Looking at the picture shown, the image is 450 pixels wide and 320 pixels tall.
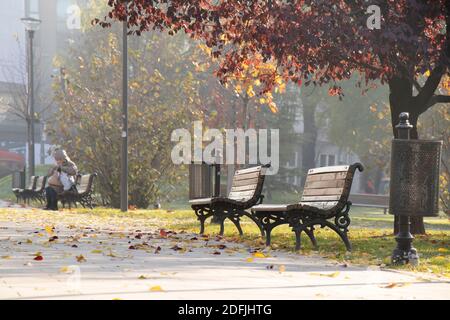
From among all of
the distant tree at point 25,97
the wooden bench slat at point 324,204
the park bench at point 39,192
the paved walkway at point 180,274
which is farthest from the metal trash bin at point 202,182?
the distant tree at point 25,97

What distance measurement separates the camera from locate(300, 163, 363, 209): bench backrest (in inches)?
464

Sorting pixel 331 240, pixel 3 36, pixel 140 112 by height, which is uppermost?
pixel 3 36

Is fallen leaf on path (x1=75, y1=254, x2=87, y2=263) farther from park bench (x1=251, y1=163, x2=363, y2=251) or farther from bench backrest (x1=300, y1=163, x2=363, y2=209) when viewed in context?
bench backrest (x1=300, y1=163, x2=363, y2=209)

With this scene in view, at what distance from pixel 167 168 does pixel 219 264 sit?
19.7m

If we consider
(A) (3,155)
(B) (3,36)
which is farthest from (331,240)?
(B) (3,36)

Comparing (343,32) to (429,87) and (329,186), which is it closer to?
(429,87)

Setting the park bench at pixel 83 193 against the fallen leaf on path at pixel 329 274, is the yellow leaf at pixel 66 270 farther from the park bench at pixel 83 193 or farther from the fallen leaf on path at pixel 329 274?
the park bench at pixel 83 193

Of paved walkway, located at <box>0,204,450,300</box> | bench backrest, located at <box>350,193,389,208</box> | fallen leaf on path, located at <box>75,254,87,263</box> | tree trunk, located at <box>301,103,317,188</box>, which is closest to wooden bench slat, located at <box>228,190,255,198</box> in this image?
paved walkway, located at <box>0,204,450,300</box>

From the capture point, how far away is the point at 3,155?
2729 inches

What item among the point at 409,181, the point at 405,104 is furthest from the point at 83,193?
the point at 409,181

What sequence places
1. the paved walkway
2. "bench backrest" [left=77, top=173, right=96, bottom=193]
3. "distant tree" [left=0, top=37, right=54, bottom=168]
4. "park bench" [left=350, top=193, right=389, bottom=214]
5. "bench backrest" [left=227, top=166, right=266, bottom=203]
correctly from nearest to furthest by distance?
the paved walkway, "bench backrest" [left=227, top=166, right=266, bottom=203], "bench backrest" [left=77, top=173, right=96, bottom=193], "park bench" [left=350, top=193, right=389, bottom=214], "distant tree" [left=0, top=37, right=54, bottom=168]

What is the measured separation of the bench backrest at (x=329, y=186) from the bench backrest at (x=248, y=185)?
0.96m

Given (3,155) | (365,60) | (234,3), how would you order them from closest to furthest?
(234,3), (365,60), (3,155)
